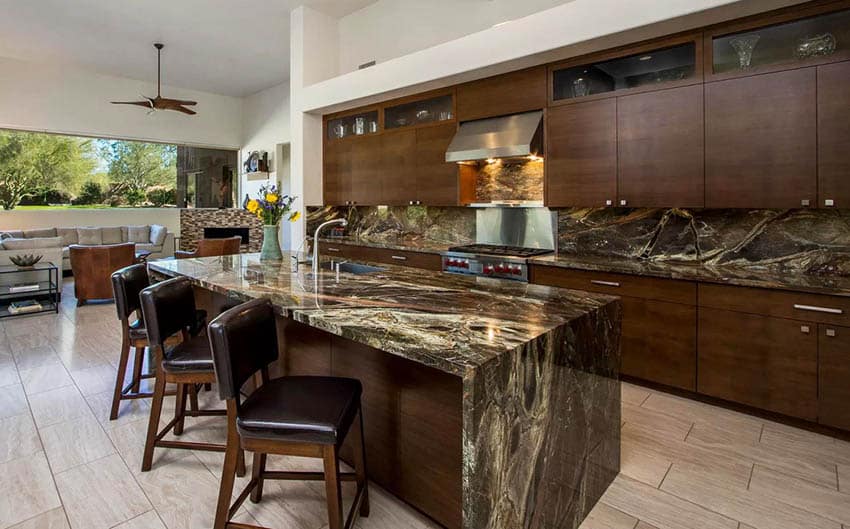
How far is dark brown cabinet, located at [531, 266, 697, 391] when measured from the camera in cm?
301

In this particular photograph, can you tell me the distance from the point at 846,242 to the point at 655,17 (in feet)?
6.10

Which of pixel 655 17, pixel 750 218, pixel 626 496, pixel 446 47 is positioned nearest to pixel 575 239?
pixel 750 218

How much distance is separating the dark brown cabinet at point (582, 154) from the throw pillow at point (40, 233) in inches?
328

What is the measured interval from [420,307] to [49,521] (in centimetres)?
177

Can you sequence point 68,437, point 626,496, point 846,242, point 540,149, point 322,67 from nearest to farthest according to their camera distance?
point 626,496
point 68,437
point 846,242
point 540,149
point 322,67

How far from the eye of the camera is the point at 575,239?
4.10 m

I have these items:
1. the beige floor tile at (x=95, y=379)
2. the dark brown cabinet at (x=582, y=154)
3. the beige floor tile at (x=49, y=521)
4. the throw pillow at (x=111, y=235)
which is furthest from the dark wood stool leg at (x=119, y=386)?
the throw pillow at (x=111, y=235)

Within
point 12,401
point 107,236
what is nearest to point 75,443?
point 12,401

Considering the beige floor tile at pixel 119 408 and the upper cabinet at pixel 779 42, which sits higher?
the upper cabinet at pixel 779 42

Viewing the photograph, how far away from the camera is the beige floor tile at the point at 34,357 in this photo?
12.3 ft

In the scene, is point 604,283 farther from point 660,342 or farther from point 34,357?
point 34,357

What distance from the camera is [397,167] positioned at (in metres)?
5.10

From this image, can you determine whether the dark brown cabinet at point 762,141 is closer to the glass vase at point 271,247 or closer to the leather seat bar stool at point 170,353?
the glass vase at point 271,247

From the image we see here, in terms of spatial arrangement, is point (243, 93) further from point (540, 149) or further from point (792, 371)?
point (792, 371)
